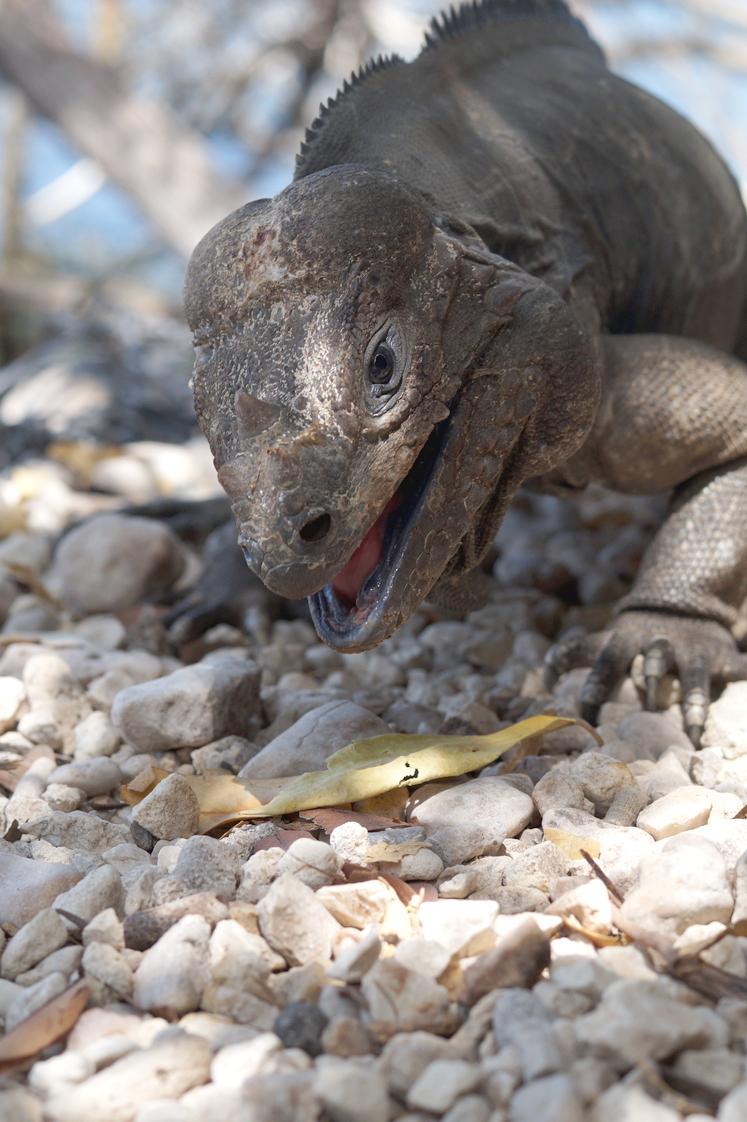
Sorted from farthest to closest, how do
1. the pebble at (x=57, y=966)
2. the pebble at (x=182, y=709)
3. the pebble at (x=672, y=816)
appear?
the pebble at (x=182, y=709) < the pebble at (x=672, y=816) < the pebble at (x=57, y=966)

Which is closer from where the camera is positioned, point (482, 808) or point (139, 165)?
point (482, 808)

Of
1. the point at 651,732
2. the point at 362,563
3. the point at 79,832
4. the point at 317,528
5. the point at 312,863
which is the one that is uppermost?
the point at 317,528

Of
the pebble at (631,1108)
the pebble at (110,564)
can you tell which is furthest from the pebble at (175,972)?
the pebble at (110,564)

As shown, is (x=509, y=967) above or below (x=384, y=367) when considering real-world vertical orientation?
below

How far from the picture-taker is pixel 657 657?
3.13 meters

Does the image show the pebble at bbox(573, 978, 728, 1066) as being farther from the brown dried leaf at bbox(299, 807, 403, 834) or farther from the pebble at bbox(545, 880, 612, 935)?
the brown dried leaf at bbox(299, 807, 403, 834)

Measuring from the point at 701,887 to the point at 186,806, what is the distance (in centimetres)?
116

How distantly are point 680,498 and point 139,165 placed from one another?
777 cm

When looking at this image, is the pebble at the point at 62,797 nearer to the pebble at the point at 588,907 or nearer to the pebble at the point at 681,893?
the pebble at the point at 588,907

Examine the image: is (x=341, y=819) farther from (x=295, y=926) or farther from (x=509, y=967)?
(x=509, y=967)

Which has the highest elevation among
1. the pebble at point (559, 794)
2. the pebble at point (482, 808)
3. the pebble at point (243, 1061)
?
the pebble at point (243, 1061)

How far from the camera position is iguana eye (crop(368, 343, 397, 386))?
7.45 ft

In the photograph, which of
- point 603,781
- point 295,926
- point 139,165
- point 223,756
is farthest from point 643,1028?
point 139,165

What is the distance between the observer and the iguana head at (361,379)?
2125mm
